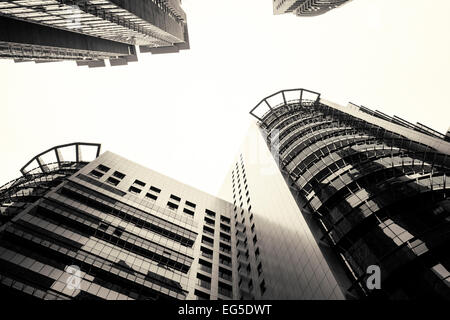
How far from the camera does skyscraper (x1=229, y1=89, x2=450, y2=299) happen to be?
57.3ft

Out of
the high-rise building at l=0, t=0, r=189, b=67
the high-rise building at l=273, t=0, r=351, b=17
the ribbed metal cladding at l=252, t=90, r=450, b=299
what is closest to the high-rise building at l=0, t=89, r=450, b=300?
the ribbed metal cladding at l=252, t=90, r=450, b=299

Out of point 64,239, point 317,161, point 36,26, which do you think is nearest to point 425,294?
point 317,161

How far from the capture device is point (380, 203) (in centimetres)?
2162

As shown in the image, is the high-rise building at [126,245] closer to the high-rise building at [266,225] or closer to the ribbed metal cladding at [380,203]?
the high-rise building at [266,225]

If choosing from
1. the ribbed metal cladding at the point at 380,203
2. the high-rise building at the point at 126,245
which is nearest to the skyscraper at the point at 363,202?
the ribbed metal cladding at the point at 380,203

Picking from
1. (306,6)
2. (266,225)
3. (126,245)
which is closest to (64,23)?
(126,245)

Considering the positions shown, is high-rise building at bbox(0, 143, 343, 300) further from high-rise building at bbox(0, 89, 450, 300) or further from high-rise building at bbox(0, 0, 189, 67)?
high-rise building at bbox(0, 0, 189, 67)

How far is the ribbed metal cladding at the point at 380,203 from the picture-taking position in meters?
17.3

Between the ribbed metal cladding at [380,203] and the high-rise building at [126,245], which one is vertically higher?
the ribbed metal cladding at [380,203]

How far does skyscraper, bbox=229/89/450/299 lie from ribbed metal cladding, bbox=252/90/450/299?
63 mm

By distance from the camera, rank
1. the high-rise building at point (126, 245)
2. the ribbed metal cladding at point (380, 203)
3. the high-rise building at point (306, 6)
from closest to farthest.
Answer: the ribbed metal cladding at point (380, 203)
the high-rise building at point (126, 245)
the high-rise building at point (306, 6)

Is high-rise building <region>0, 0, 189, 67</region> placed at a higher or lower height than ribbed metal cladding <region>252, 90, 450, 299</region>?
higher

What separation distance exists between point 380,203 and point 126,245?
Result: 95.3 ft

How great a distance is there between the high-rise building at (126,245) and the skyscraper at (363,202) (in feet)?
7.97
